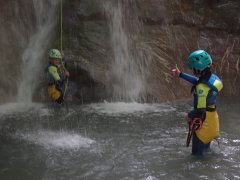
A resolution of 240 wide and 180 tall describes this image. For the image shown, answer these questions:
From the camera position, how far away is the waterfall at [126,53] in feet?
34.0

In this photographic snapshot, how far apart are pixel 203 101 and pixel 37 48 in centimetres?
581

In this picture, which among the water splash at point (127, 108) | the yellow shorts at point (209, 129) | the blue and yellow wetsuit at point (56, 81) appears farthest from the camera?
the water splash at point (127, 108)

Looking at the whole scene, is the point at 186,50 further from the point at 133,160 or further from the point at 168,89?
the point at 133,160

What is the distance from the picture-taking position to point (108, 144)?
6949 mm

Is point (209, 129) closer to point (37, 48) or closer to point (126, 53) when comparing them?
point (126, 53)

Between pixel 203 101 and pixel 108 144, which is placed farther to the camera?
pixel 108 144

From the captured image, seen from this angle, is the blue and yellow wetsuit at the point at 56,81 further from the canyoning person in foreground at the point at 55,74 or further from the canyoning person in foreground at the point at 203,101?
the canyoning person in foreground at the point at 203,101

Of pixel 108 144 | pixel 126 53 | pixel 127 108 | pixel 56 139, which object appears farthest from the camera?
pixel 126 53

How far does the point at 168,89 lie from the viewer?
1048 centimetres

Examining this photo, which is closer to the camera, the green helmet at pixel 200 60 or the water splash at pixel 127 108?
the green helmet at pixel 200 60

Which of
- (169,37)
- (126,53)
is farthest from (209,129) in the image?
(169,37)

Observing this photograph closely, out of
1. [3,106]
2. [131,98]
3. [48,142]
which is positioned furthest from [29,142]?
[131,98]

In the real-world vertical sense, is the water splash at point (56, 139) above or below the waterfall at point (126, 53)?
below

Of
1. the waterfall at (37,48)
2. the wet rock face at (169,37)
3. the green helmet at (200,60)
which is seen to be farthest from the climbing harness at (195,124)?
the waterfall at (37,48)
